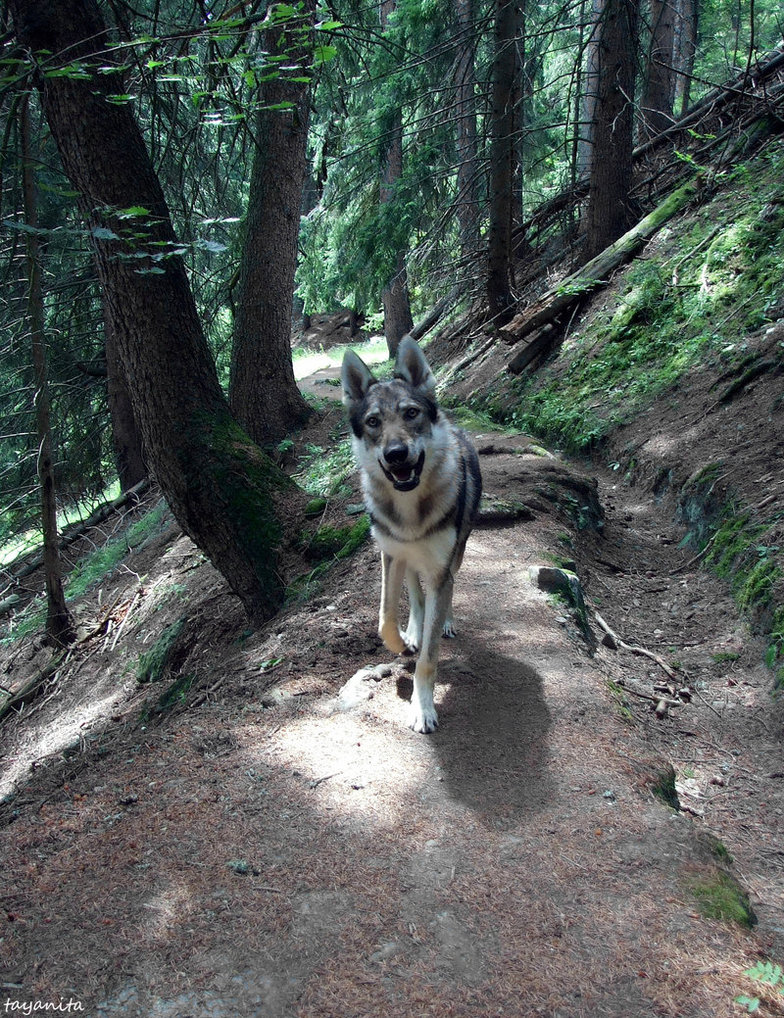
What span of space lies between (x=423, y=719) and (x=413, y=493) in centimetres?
142

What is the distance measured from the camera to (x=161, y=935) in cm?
295

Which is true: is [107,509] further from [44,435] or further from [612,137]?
[612,137]

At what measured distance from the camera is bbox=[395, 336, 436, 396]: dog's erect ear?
501cm

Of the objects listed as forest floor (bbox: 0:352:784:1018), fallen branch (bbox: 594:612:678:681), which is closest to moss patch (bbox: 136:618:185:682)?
forest floor (bbox: 0:352:784:1018)

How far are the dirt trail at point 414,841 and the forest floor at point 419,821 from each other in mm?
12

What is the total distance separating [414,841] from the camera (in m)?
3.51

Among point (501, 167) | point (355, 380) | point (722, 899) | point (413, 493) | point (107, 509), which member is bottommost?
point (107, 509)

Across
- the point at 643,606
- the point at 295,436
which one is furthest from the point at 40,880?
the point at 295,436

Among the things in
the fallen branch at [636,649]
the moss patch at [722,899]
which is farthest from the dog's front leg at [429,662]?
the fallen branch at [636,649]

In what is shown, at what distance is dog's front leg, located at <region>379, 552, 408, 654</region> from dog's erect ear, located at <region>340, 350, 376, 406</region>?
1122mm

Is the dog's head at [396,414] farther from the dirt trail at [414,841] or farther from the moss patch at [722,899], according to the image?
the moss patch at [722,899]

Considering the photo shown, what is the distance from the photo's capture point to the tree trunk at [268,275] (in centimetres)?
1035

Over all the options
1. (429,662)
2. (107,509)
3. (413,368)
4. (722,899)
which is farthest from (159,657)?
(107,509)

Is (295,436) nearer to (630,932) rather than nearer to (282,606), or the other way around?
(282,606)
